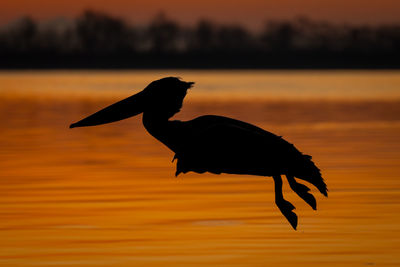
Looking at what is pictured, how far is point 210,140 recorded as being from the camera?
8.00m

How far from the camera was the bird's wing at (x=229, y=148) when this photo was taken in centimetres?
797

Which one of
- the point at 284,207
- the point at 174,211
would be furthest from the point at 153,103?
the point at 174,211

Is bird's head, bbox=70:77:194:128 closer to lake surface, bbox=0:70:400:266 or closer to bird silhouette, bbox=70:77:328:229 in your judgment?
bird silhouette, bbox=70:77:328:229

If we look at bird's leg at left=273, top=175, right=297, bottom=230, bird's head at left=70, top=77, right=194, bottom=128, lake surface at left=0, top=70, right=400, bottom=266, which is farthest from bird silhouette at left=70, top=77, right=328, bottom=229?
lake surface at left=0, top=70, right=400, bottom=266

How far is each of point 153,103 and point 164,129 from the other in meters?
0.20

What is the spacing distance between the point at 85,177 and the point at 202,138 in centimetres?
777

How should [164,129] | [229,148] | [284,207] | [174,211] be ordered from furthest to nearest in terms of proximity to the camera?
[174,211]
[284,207]
[164,129]
[229,148]

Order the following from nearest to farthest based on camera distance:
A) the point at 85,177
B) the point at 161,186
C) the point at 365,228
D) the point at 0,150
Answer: the point at 365,228 < the point at 161,186 < the point at 85,177 < the point at 0,150

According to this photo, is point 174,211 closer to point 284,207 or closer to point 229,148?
point 284,207

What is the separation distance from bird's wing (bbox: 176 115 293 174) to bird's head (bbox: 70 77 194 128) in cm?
34

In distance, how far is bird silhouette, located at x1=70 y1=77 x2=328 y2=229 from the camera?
7.99 meters

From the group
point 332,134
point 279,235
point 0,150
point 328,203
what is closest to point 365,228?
point 279,235

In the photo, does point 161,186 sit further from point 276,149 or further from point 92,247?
point 276,149

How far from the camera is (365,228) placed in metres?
10.8
